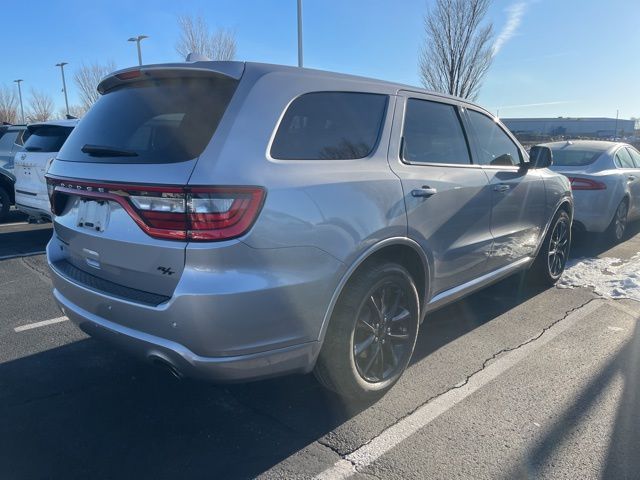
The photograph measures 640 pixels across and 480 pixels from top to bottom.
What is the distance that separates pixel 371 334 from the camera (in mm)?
3035

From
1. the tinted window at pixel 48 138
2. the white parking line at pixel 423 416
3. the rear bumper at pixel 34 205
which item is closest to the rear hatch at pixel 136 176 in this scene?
the white parking line at pixel 423 416

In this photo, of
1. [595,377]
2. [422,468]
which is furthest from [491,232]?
[422,468]

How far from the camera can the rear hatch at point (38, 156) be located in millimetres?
7281

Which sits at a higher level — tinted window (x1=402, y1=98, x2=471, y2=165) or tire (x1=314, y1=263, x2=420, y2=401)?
tinted window (x1=402, y1=98, x2=471, y2=165)

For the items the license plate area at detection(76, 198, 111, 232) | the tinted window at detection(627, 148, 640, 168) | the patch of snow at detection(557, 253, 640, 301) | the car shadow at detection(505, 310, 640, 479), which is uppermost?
the license plate area at detection(76, 198, 111, 232)

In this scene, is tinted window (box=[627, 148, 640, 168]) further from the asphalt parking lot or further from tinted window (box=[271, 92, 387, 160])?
tinted window (box=[271, 92, 387, 160])

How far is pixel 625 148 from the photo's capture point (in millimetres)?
8047

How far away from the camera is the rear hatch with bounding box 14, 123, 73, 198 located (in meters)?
7.28

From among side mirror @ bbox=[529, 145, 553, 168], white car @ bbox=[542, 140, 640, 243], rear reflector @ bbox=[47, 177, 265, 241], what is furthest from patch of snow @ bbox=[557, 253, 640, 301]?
rear reflector @ bbox=[47, 177, 265, 241]

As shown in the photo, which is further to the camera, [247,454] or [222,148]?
[247,454]

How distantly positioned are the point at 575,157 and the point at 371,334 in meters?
6.01

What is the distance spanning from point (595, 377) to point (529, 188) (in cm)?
178

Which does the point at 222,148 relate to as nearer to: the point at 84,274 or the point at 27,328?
the point at 84,274

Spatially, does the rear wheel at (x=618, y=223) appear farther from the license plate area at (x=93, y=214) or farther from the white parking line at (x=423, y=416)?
the license plate area at (x=93, y=214)
